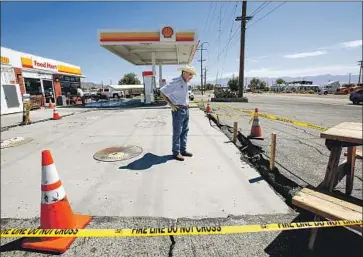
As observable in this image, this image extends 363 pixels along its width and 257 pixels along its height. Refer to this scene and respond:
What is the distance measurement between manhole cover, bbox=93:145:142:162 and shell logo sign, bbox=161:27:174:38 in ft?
45.2

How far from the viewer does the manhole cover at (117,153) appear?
4.64m

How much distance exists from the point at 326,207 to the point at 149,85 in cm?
1838

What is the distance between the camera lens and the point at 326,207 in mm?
2043

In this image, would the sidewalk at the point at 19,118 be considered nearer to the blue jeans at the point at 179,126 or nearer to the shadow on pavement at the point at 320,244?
the blue jeans at the point at 179,126

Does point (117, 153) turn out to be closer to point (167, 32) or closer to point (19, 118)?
point (19, 118)

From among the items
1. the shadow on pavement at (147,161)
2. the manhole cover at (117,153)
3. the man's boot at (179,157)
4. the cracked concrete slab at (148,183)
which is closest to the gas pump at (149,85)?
the cracked concrete slab at (148,183)

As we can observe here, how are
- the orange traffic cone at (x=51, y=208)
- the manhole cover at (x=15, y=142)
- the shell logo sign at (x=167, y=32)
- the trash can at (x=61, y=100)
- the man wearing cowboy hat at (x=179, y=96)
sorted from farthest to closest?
the trash can at (x=61, y=100) → the shell logo sign at (x=167, y=32) → the manhole cover at (x=15, y=142) → the man wearing cowboy hat at (x=179, y=96) → the orange traffic cone at (x=51, y=208)

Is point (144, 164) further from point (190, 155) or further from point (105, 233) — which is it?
point (105, 233)

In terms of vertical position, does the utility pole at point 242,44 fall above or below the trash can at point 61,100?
above

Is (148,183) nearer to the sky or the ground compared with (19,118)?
nearer to the ground

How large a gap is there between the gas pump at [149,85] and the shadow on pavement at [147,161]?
1503 cm

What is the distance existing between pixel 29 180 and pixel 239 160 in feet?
12.5

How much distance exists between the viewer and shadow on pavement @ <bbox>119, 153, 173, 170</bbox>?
413 centimetres

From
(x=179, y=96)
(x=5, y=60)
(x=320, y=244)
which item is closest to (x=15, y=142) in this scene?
(x=179, y=96)
